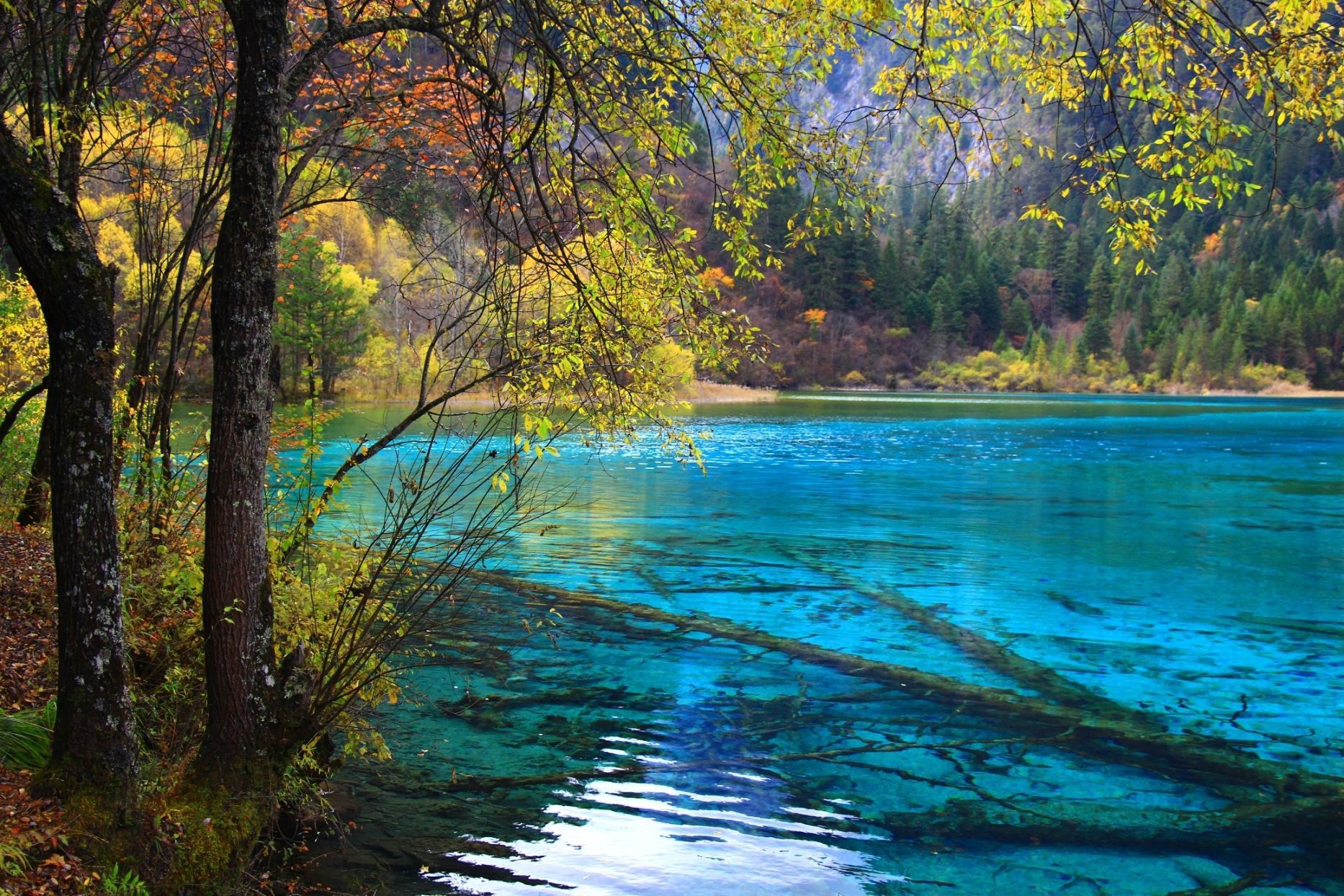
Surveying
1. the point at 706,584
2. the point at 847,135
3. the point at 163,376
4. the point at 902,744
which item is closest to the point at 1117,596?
the point at 706,584

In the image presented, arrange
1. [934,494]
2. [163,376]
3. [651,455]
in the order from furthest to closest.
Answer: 1. [651,455]
2. [934,494]
3. [163,376]

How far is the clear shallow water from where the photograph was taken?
5449 mm

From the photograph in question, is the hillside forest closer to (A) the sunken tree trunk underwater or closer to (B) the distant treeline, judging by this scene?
(A) the sunken tree trunk underwater

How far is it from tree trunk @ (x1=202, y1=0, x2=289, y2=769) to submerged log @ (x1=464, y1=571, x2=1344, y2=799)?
1.40 metres

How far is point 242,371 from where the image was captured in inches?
173

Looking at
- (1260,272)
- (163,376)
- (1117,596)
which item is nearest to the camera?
(163,376)

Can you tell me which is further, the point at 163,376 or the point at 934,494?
the point at 934,494

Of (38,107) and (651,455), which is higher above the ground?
(38,107)

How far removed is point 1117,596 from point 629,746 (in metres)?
7.93

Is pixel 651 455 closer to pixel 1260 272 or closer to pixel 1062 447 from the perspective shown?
pixel 1062 447

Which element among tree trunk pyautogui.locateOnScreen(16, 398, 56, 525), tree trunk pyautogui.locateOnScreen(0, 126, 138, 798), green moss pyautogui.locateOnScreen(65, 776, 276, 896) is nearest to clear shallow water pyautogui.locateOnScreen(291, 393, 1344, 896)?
green moss pyautogui.locateOnScreen(65, 776, 276, 896)

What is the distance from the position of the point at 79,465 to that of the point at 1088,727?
22.9 feet

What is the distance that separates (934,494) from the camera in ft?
71.5

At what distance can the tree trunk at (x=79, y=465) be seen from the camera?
3871 millimetres
